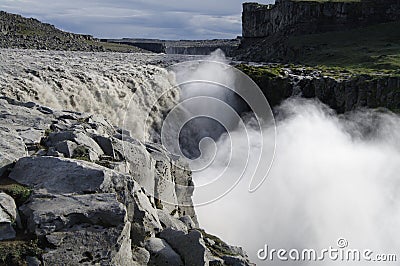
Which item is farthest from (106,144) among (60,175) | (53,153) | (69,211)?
(69,211)

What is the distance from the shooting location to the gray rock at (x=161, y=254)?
9.59m

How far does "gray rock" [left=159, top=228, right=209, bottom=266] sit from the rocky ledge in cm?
2

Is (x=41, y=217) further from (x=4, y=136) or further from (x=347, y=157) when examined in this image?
(x=347, y=157)

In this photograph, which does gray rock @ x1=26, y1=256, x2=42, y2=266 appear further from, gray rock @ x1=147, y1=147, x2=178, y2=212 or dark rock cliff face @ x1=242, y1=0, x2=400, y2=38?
dark rock cliff face @ x1=242, y1=0, x2=400, y2=38

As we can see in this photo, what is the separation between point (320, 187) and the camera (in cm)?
2539

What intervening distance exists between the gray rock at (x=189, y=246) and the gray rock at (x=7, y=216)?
10.7ft

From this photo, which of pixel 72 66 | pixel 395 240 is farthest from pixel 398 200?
pixel 72 66

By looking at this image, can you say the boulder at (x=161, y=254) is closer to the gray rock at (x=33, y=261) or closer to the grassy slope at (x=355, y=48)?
the gray rock at (x=33, y=261)

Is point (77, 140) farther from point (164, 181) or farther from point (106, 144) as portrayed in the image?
point (164, 181)

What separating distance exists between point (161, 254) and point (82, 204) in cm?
210

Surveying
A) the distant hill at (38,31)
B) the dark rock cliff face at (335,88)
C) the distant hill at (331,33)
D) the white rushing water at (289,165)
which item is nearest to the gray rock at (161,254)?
the white rushing water at (289,165)

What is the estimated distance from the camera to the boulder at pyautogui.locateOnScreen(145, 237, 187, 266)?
31.4 ft

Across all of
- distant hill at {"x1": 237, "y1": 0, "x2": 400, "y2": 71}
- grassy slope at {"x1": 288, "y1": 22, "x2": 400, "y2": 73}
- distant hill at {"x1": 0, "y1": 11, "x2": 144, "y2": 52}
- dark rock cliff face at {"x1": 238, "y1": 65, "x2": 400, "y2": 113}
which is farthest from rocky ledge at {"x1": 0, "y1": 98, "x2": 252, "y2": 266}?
distant hill at {"x1": 0, "y1": 11, "x2": 144, "y2": 52}

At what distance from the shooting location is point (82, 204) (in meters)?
8.44
